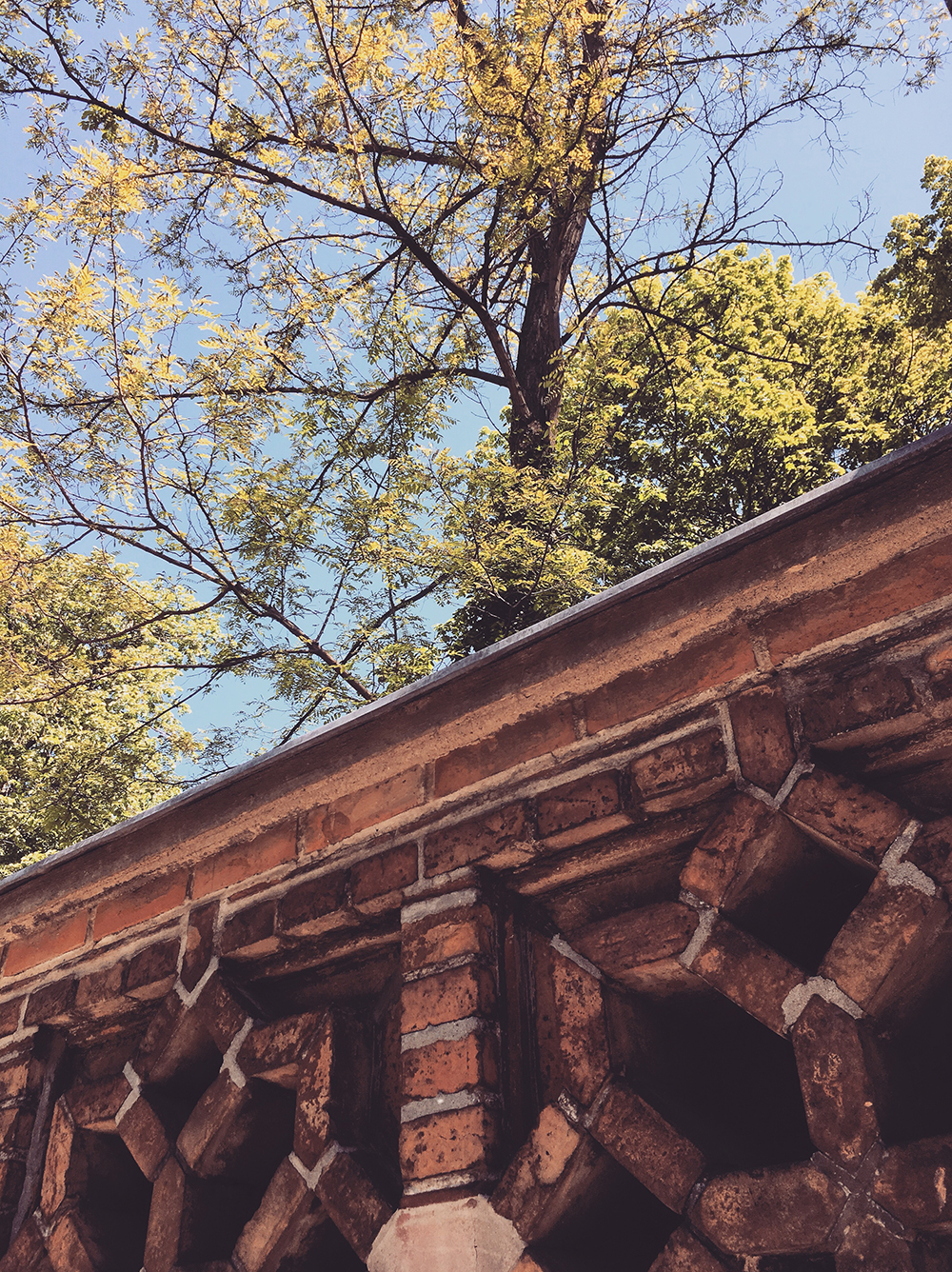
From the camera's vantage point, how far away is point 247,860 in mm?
2168

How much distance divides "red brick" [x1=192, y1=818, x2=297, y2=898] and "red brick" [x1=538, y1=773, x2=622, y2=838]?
0.65m


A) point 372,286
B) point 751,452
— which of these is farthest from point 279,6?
point 751,452

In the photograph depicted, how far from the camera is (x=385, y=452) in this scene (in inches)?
275

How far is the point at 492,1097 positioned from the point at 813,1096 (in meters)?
0.54

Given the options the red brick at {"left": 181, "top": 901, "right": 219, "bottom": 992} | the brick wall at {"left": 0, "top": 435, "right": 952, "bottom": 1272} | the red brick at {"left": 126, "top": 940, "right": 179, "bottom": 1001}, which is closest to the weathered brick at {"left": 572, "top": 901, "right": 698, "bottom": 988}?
the brick wall at {"left": 0, "top": 435, "right": 952, "bottom": 1272}

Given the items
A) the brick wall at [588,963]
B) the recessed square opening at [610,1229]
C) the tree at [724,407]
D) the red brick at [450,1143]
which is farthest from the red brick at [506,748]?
the tree at [724,407]

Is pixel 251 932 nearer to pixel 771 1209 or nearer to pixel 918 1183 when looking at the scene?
pixel 771 1209

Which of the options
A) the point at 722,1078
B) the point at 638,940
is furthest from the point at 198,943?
the point at 722,1078

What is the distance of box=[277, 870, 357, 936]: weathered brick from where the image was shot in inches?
77.1

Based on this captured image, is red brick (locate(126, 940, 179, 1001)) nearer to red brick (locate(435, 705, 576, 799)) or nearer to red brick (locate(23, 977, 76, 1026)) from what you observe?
red brick (locate(23, 977, 76, 1026))

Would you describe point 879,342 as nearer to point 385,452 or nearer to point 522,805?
point 385,452

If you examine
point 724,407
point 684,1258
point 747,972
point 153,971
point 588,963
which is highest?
point 724,407

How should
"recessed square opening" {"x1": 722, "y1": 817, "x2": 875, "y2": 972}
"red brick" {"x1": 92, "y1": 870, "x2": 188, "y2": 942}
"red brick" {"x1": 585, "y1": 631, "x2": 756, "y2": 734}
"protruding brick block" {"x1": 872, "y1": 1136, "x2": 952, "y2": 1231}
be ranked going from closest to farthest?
1. "protruding brick block" {"x1": 872, "y1": 1136, "x2": 952, "y2": 1231}
2. "recessed square opening" {"x1": 722, "y1": 817, "x2": 875, "y2": 972}
3. "red brick" {"x1": 585, "y1": 631, "x2": 756, "y2": 734}
4. "red brick" {"x1": 92, "y1": 870, "x2": 188, "y2": 942}

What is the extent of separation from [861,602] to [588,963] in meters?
0.79
